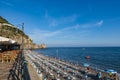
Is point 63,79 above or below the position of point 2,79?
below

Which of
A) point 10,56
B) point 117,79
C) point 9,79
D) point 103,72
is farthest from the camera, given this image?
point 103,72

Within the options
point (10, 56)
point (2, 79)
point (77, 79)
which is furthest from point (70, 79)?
point (2, 79)

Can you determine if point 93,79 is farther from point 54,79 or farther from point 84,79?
point 54,79

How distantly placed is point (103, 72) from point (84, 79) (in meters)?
4.52

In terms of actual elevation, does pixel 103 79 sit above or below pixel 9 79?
below

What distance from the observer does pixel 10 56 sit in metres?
15.1

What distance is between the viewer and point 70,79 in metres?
23.6

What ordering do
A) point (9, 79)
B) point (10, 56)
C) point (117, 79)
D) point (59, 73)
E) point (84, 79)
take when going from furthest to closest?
point (59, 73), point (84, 79), point (117, 79), point (10, 56), point (9, 79)

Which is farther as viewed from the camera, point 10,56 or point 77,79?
point 77,79

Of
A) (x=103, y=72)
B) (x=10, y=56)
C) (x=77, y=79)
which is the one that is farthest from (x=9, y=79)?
(x=103, y=72)

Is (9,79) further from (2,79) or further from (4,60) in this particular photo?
(4,60)

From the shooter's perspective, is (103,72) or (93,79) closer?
(93,79)

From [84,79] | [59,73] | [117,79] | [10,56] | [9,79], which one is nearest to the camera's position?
[9,79]

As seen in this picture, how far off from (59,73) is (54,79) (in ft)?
11.8
